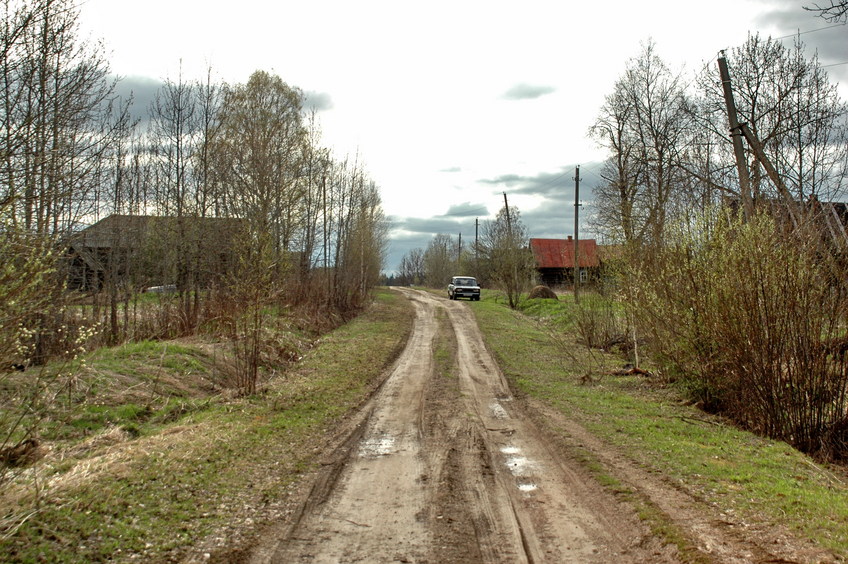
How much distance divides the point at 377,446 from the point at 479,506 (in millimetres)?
2517

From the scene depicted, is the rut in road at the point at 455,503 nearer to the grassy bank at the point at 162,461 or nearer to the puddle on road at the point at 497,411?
the puddle on road at the point at 497,411

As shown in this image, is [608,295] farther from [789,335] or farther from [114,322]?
[114,322]

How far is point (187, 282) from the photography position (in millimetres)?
20703

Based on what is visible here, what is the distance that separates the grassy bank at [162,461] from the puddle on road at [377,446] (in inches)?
27.7

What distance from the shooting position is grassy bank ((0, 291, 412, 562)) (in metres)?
4.77

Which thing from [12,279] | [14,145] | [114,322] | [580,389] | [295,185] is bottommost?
[580,389]

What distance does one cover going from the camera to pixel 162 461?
Answer: 677 cm

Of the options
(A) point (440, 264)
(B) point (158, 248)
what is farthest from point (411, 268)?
(B) point (158, 248)

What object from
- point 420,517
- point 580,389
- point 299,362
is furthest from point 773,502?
point 299,362

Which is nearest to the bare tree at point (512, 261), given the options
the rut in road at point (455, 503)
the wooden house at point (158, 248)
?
the wooden house at point (158, 248)

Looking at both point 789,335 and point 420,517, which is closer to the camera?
point 420,517

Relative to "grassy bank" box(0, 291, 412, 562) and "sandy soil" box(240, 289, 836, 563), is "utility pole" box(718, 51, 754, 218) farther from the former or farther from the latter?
"grassy bank" box(0, 291, 412, 562)

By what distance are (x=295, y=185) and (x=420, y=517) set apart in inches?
949

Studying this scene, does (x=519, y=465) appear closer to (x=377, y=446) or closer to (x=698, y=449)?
(x=377, y=446)
